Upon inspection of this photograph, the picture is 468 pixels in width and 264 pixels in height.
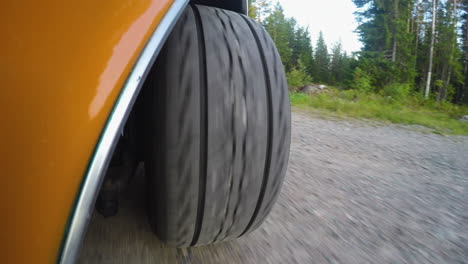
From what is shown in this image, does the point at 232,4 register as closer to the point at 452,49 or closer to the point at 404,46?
the point at 404,46

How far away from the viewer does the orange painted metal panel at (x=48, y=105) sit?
473 mm

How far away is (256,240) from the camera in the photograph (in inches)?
46.3

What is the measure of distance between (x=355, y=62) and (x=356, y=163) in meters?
25.3

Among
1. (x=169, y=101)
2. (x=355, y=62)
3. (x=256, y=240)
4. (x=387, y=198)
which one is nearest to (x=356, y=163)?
(x=387, y=198)

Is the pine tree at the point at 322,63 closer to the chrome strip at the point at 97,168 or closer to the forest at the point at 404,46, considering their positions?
the forest at the point at 404,46

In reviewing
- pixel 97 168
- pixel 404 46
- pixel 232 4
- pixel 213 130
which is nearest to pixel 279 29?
pixel 404 46

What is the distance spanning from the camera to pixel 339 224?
1.38m

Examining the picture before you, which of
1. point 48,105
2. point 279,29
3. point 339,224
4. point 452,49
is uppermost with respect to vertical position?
point 279,29

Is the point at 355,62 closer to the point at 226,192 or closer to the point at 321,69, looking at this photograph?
the point at 321,69

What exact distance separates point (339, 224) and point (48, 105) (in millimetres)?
1290

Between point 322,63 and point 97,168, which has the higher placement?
point 322,63

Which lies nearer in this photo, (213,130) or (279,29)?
(213,130)

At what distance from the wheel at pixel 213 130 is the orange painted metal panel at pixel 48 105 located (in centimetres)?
27

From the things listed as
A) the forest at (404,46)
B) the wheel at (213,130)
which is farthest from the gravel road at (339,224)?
the forest at (404,46)
